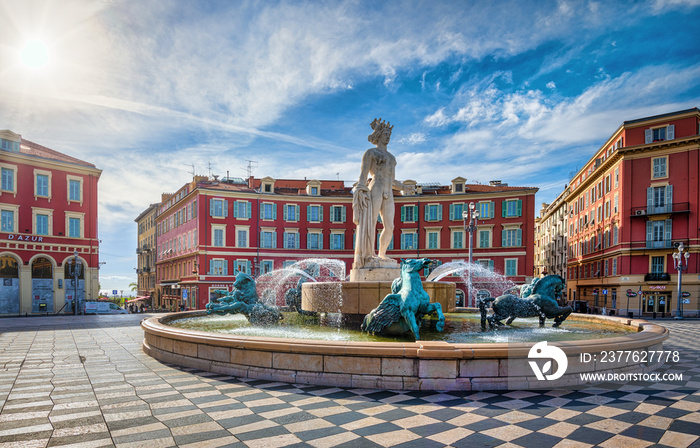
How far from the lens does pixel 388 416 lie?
184 inches

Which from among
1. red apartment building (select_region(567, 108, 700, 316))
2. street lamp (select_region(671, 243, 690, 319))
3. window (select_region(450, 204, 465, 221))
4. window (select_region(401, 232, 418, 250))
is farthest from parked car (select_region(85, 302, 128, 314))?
street lamp (select_region(671, 243, 690, 319))

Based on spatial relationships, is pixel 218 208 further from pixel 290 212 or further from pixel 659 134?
pixel 659 134

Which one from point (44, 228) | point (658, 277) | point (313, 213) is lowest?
point (658, 277)

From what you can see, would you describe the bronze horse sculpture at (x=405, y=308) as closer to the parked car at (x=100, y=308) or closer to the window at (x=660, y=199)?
the parked car at (x=100, y=308)

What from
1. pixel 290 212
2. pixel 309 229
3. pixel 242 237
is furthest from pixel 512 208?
pixel 242 237

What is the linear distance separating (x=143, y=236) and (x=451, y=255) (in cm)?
4987

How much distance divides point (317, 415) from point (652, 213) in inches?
1445

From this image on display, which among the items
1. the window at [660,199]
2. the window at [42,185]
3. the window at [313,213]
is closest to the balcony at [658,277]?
the window at [660,199]

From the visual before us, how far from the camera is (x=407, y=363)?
562 cm

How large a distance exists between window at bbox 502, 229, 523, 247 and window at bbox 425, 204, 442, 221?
645 cm

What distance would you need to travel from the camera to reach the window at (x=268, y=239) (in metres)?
41.9

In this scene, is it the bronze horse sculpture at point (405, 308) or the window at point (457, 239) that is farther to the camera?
the window at point (457, 239)

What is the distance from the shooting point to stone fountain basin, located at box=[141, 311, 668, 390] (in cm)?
554

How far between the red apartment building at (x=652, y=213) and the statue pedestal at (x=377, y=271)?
101 ft
